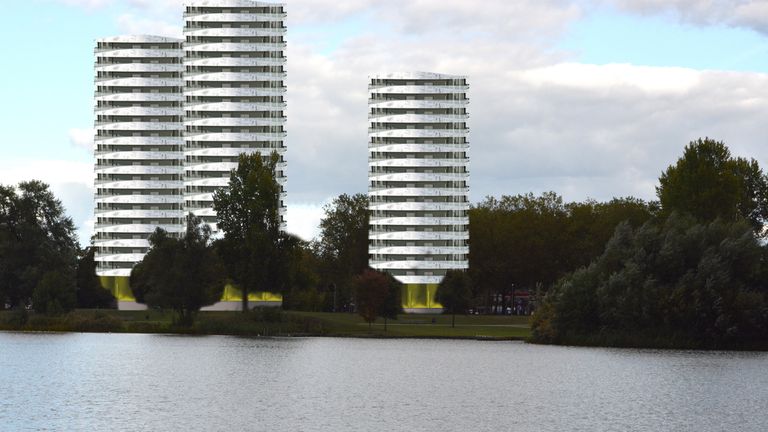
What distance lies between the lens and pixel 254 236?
141000 mm

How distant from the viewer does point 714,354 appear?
9494 cm

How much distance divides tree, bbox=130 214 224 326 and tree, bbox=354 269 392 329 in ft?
55.8

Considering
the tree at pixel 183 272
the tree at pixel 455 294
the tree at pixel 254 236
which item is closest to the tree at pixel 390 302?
the tree at pixel 254 236

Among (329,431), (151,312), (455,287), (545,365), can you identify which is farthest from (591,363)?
(151,312)

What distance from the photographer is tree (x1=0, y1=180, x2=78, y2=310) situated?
141 m

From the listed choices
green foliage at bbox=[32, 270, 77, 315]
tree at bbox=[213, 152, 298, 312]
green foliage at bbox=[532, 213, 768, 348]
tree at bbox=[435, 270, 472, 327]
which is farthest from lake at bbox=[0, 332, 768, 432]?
tree at bbox=[435, 270, 472, 327]

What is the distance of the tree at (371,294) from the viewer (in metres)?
143

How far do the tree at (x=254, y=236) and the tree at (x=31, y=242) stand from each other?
18377 millimetres

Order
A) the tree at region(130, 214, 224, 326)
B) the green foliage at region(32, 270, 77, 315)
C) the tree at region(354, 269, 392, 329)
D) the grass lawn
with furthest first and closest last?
the tree at region(354, 269, 392, 329) < the grass lawn < the green foliage at region(32, 270, 77, 315) < the tree at region(130, 214, 224, 326)

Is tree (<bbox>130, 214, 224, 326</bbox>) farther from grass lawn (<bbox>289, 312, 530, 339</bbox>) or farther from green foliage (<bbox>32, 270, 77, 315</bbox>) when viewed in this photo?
grass lawn (<bbox>289, 312, 530, 339</bbox>)

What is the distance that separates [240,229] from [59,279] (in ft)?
69.4

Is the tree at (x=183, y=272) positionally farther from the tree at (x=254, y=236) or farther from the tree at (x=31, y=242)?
the tree at (x=31, y=242)

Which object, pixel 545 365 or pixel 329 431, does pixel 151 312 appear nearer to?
pixel 545 365

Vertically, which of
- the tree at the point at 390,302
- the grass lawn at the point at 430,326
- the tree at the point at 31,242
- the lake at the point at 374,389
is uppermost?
the tree at the point at 31,242
